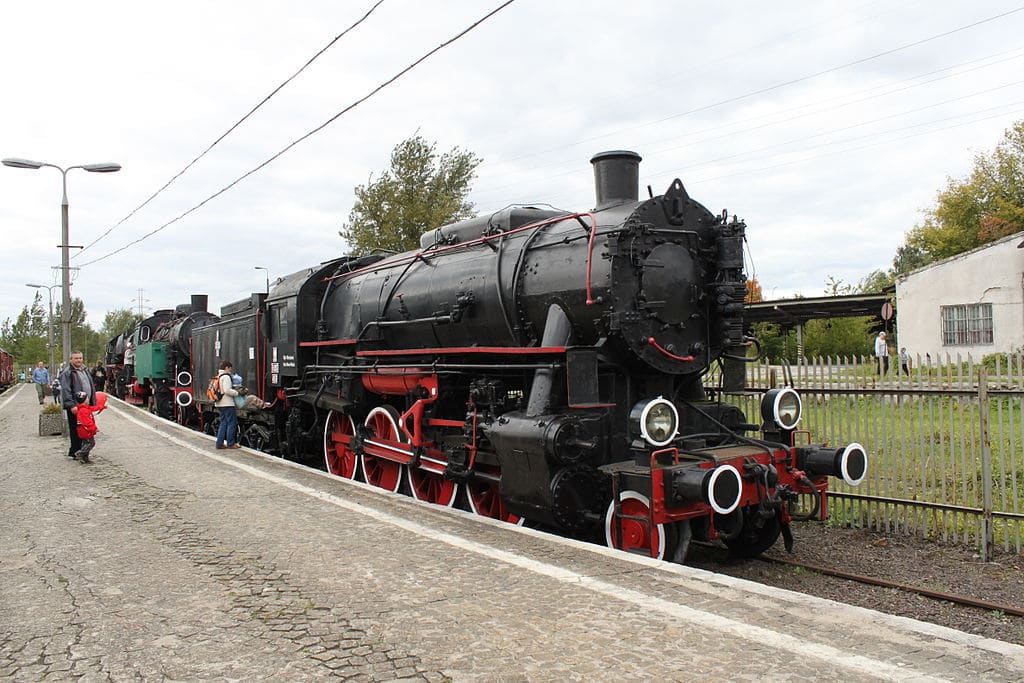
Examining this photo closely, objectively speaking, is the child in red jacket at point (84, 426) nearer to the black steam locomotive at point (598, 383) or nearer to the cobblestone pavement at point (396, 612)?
the cobblestone pavement at point (396, 612)

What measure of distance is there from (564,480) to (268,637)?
2809mm

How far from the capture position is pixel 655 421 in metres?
5.84

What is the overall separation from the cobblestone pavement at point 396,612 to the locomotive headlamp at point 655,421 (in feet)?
3.41

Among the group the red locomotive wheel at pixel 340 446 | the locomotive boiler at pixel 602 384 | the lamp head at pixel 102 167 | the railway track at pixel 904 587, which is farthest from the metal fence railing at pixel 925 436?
the lamp head at pixel 102 167

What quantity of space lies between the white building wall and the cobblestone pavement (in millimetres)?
21946

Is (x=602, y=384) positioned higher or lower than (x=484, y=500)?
higher

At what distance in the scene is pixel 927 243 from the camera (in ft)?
156

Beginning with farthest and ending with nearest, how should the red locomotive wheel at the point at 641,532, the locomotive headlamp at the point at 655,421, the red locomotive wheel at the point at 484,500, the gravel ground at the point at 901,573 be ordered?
the red locomotive wheel at the point at 484,500 → the locomotive headlamp at the point at 655,421 → the red locomotive wheel at the point at 641,532 → the gravel ground at the point at 901,573

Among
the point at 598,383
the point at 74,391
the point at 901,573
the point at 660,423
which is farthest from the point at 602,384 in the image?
the point at 74,391

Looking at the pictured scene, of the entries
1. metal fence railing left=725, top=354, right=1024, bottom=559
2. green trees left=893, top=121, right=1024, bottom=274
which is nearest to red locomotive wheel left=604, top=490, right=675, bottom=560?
metal fence railing left=725, top=354, right=1024, bottom=559

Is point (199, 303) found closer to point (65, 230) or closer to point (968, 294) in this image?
point (65, 230)

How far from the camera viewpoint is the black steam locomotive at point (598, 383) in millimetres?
5863

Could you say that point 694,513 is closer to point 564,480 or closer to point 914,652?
point 564,480

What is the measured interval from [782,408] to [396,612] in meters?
4.20
